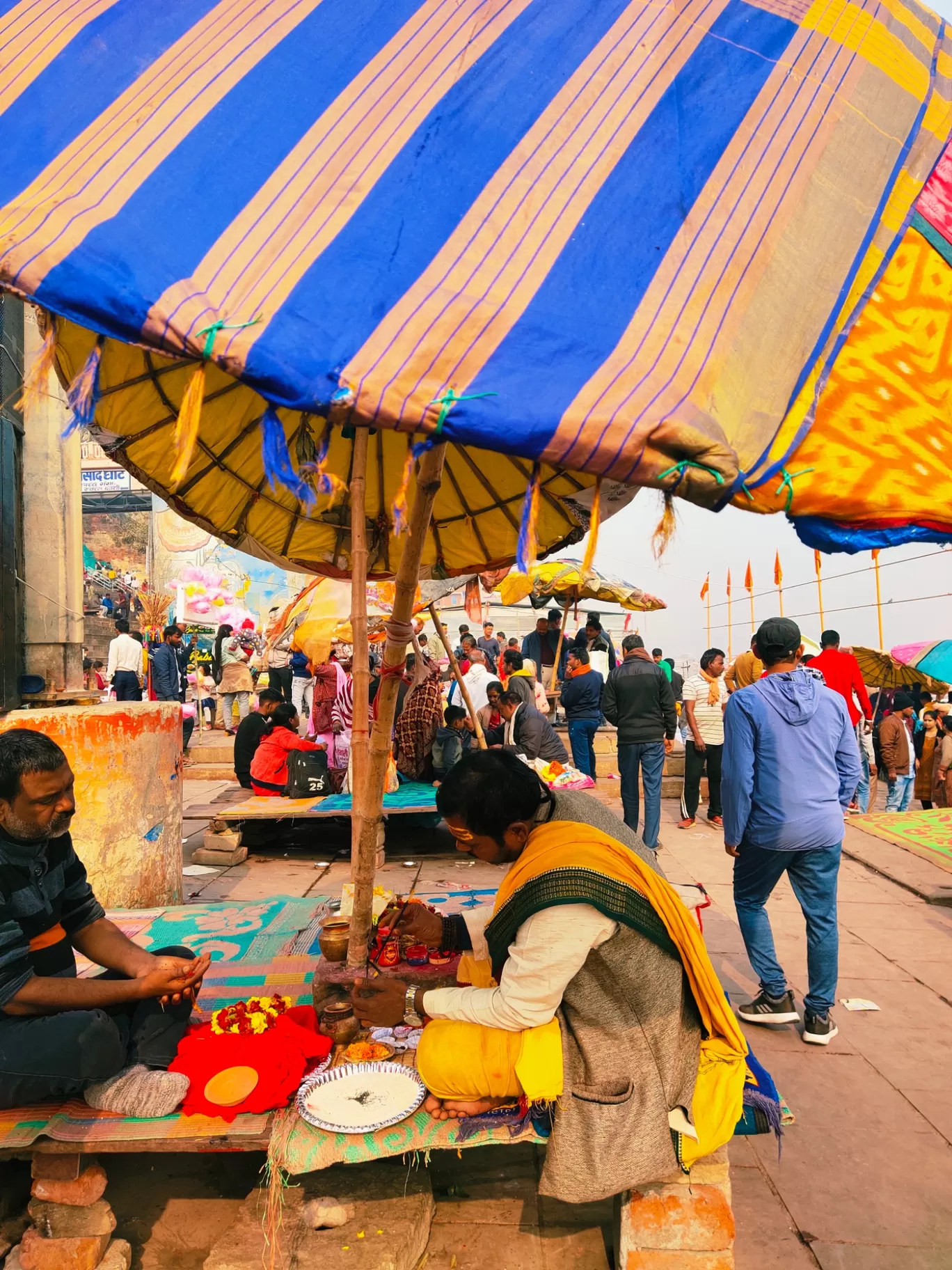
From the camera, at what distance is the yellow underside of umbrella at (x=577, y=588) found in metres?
12.8

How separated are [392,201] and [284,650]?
1109 cm

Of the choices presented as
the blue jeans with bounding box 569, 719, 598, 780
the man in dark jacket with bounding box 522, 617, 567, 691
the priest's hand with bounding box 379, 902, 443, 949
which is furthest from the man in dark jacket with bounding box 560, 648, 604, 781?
the priest's hand with bounding box 379, 902, 443, 949

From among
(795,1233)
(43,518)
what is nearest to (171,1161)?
(795,1233)

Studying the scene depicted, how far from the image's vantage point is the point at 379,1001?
2.73m

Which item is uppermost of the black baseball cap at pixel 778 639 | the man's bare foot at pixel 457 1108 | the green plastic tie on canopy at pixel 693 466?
the green plastic tie on canopy at pixel 693 466

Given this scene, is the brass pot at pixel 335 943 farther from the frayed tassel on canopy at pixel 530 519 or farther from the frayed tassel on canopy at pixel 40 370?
the frayed tassel on canopy at pixel 40 370

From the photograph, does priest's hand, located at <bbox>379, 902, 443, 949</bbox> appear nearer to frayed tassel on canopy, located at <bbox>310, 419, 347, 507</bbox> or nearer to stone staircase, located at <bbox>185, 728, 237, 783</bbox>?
frayed tassel on canopy, located at <bbox>310, 419, 347, 507</bbox>

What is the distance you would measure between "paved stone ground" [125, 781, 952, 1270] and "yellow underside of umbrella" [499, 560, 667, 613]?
764 centimetres

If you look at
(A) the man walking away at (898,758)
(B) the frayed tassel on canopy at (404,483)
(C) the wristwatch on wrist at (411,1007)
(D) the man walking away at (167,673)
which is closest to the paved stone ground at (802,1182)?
(C) the wristwatch on wrist at (411,1007)

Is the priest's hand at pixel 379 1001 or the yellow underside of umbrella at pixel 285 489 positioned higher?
the yellow underside of umbrella at pixel 285 489

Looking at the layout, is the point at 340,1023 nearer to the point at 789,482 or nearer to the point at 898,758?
the point at 789,482

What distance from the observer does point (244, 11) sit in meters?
1.72

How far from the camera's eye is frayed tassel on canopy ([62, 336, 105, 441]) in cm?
158

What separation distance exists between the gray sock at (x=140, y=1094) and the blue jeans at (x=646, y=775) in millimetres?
5241
